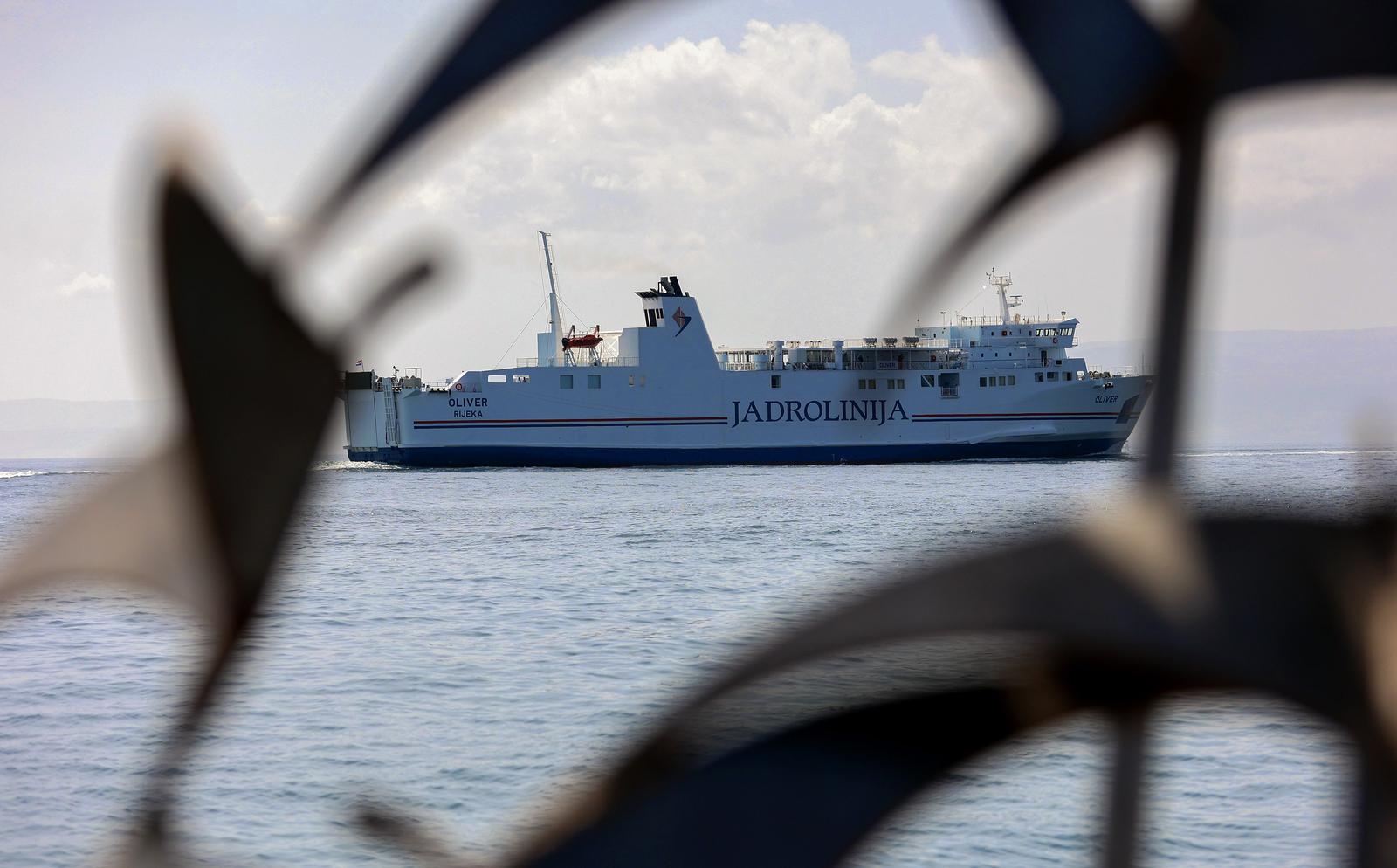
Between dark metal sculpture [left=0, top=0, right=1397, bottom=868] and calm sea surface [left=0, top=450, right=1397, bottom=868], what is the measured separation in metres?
0.03

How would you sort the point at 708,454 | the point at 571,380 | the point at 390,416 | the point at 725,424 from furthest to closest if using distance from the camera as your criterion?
the point at 708,454 → the point at 725,424 → the point at 390,416 → the point at 571,380

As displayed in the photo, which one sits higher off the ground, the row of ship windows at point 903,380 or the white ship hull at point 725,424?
the row of ship windows at point 903,380

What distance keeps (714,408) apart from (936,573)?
24.9 metres

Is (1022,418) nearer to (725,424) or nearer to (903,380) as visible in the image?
Result: (903,380)

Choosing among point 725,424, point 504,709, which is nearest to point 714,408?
point 725,424

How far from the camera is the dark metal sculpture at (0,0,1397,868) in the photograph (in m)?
0.59

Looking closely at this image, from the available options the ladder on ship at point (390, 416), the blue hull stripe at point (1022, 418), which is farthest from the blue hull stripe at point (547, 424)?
the blue hull stripe at point (1022, 418)

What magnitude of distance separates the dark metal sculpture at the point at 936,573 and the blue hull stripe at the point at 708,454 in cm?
2476

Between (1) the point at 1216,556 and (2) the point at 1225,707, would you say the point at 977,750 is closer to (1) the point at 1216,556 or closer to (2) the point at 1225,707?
(1) the point at 1216,556

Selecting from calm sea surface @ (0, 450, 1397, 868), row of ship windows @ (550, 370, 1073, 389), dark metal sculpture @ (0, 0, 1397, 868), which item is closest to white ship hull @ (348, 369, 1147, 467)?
row of ship windows @ (550, 370, 1073, 389)

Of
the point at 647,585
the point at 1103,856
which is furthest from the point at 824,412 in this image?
the point at 1103,856

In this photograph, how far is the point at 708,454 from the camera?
2602 cm

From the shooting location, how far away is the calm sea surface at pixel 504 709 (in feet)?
14.3

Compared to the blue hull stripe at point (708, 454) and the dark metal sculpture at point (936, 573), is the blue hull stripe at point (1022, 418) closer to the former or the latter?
the blue hull stripe at point (708, 454)
